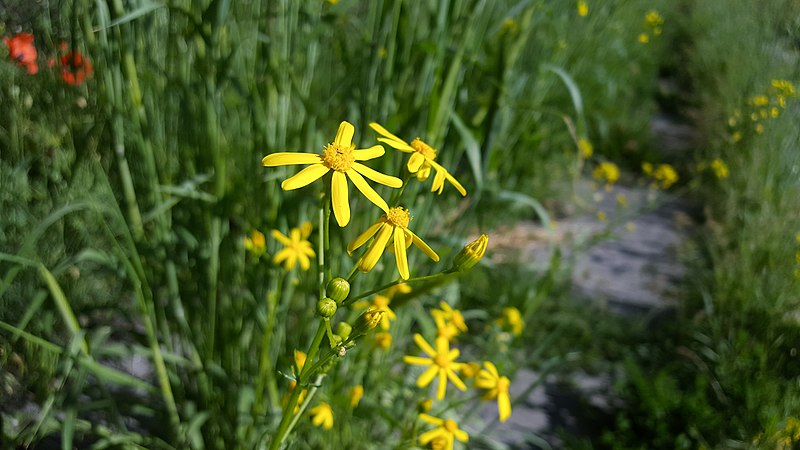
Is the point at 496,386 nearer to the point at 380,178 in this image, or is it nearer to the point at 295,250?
the point at 295,250

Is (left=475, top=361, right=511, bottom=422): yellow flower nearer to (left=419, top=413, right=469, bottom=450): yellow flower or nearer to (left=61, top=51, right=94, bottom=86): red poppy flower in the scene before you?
(left=419, top=413, right=469, bottom=450): yellow flower

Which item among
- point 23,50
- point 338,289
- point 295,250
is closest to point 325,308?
point 338,289

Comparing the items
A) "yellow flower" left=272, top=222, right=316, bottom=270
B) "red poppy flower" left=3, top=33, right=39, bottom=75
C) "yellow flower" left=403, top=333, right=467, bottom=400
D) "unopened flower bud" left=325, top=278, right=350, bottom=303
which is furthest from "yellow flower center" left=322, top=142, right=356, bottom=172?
"red poppy flower" left=3, top=33, right=39, bottom=75

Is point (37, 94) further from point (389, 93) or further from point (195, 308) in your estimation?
point (389, 93)

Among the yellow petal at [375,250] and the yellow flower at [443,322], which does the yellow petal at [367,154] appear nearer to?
the yellow petal at [375,250]

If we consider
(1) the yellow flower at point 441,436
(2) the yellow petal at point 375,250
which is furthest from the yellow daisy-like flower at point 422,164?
(1) the yellow flower at point 441,436
